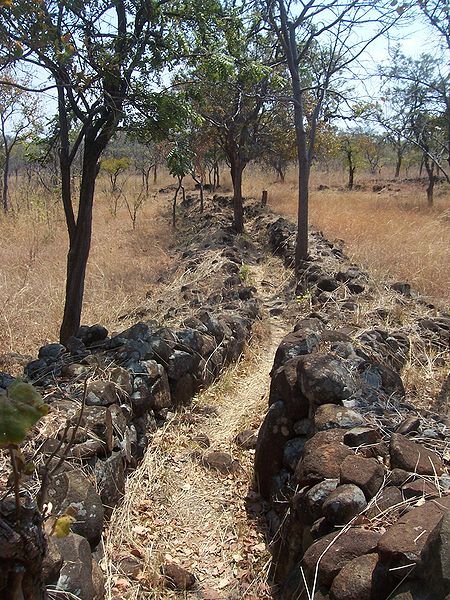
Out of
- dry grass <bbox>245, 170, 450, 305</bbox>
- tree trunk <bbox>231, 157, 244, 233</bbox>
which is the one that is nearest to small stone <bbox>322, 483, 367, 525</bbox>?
dry grass <bbox>245, 170, 450, 305</bbox>

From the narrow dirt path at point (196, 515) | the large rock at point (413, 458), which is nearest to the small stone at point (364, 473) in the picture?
the large rock at point (413, 458)

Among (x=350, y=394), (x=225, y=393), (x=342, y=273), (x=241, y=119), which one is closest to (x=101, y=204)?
(x=241, y=119)

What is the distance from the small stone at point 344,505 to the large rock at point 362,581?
33cm

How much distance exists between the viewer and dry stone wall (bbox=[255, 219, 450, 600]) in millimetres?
2014

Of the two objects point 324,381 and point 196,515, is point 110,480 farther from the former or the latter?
point 324,381

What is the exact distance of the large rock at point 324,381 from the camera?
11.9ft

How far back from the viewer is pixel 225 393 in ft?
17.7

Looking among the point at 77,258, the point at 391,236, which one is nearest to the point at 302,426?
the point at 77,258

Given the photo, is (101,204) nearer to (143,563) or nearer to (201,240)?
(201,240)

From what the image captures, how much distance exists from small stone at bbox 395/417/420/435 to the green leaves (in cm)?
244

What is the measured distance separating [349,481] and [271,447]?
113cm

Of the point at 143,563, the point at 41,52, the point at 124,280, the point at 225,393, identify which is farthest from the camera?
the point at 124,280

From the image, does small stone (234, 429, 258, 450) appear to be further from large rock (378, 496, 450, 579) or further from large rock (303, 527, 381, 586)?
large rock (378, 496, 450, 579)

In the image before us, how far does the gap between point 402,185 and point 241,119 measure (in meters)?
19.4
